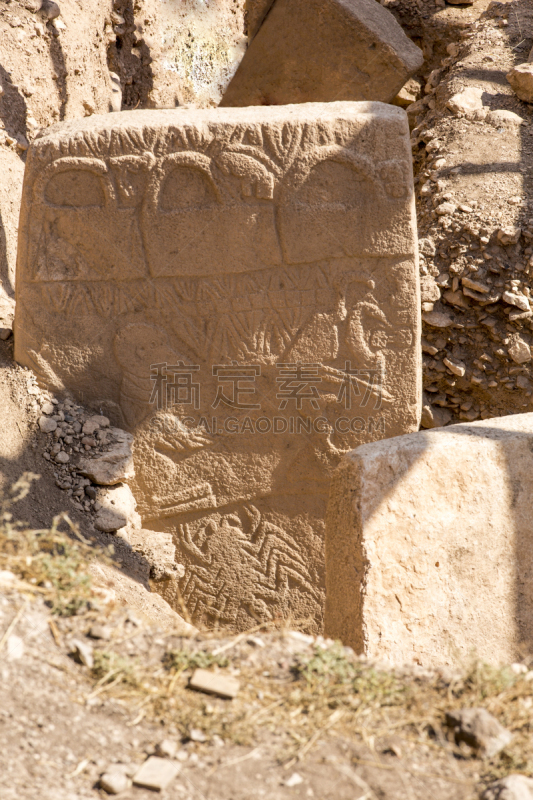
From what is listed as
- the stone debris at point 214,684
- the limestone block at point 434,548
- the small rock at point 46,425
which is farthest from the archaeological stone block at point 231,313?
the stone debris at point 214,684

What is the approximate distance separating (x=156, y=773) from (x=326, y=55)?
4921mm

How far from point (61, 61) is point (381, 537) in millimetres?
3938

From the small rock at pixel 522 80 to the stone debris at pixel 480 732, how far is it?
4474mm

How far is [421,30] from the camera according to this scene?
20.8 ft

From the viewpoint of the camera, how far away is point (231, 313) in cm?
294

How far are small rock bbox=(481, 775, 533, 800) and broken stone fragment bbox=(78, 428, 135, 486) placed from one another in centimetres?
205

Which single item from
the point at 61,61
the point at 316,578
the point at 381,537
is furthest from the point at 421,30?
the point at 381,537

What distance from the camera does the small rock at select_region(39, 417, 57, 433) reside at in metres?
2.94

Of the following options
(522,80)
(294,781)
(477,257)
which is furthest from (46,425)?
(522,80)

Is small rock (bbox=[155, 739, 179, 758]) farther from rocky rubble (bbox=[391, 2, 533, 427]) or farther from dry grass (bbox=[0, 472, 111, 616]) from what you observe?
rocky rubble (bbox=[391, 2, 533, 427])

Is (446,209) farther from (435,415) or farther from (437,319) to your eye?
(435,415)

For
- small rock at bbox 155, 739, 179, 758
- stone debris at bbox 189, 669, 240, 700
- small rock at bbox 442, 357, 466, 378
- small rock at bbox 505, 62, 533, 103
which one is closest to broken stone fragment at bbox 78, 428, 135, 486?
stone debris at bbox 189, 669, 240, 700

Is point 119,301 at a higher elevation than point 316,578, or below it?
higher

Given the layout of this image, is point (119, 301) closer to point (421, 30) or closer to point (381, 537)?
point (381, 537)
